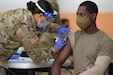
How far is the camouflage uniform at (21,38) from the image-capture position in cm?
226

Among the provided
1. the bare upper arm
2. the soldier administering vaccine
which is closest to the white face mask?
the soldier administering vaccine

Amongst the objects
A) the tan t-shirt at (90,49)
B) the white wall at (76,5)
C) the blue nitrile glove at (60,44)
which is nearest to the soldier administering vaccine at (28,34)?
the blue nitrile glove at (60,44)

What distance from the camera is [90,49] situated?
7.34 ft

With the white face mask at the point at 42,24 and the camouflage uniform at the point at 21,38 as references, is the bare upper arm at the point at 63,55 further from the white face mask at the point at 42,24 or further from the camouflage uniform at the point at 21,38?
the white face mask at the point at 42,24

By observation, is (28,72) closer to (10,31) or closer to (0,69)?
(0,69)

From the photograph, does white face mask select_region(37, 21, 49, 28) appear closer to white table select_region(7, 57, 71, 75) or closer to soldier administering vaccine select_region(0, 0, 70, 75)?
soldier administering vaccine select_region(0, 0, 70, 75)

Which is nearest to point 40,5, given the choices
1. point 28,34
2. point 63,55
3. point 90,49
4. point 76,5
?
point 28,34

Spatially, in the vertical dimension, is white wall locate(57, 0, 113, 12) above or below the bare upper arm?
above

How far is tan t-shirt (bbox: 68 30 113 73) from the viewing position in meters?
2.23

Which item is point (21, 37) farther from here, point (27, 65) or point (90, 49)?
point (90, 49)

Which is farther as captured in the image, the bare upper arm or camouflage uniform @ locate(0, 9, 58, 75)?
the bare upper arm

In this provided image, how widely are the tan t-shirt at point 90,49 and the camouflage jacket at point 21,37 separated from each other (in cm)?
22

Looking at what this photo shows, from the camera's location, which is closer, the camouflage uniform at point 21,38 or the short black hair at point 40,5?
the camouflage uniform at point 21,38

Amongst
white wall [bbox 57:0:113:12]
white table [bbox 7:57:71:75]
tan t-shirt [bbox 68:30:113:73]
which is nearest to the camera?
tan t-shirt [bbox 68:30:113:73]
